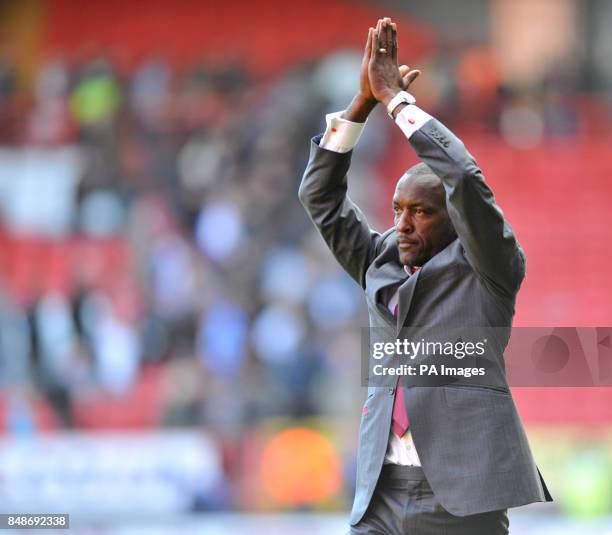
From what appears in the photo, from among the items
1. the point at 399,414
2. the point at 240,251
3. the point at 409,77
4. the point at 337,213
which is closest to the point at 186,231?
the point at 240,251

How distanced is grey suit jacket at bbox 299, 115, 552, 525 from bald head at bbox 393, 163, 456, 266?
5cm

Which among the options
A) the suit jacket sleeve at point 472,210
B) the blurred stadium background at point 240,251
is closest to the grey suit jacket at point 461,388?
the suit jacket sleeve at point 472,210

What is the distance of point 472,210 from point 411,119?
314mm

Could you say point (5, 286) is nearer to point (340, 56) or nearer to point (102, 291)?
point (102, 291)

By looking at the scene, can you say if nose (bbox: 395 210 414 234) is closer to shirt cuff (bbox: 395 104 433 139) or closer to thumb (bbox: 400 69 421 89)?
shirt cuff (bbox: 395 104 433 139)

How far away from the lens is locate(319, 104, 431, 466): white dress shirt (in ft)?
9.97

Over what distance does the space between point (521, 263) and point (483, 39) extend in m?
13.4

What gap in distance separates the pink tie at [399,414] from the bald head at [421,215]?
368mm

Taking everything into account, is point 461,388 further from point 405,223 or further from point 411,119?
point 411,119

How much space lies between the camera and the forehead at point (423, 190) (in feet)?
10.3

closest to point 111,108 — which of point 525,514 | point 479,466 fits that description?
point 525,514

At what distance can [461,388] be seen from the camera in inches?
120

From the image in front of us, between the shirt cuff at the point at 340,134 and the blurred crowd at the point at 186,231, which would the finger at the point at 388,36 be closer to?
the shirt cuff at the point at 340,134

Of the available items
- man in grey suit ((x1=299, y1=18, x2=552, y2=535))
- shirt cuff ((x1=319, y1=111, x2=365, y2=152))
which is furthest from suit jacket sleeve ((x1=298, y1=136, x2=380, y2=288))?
man in grey suit ((x1=299, y1=18, x2=552, y2=535))
